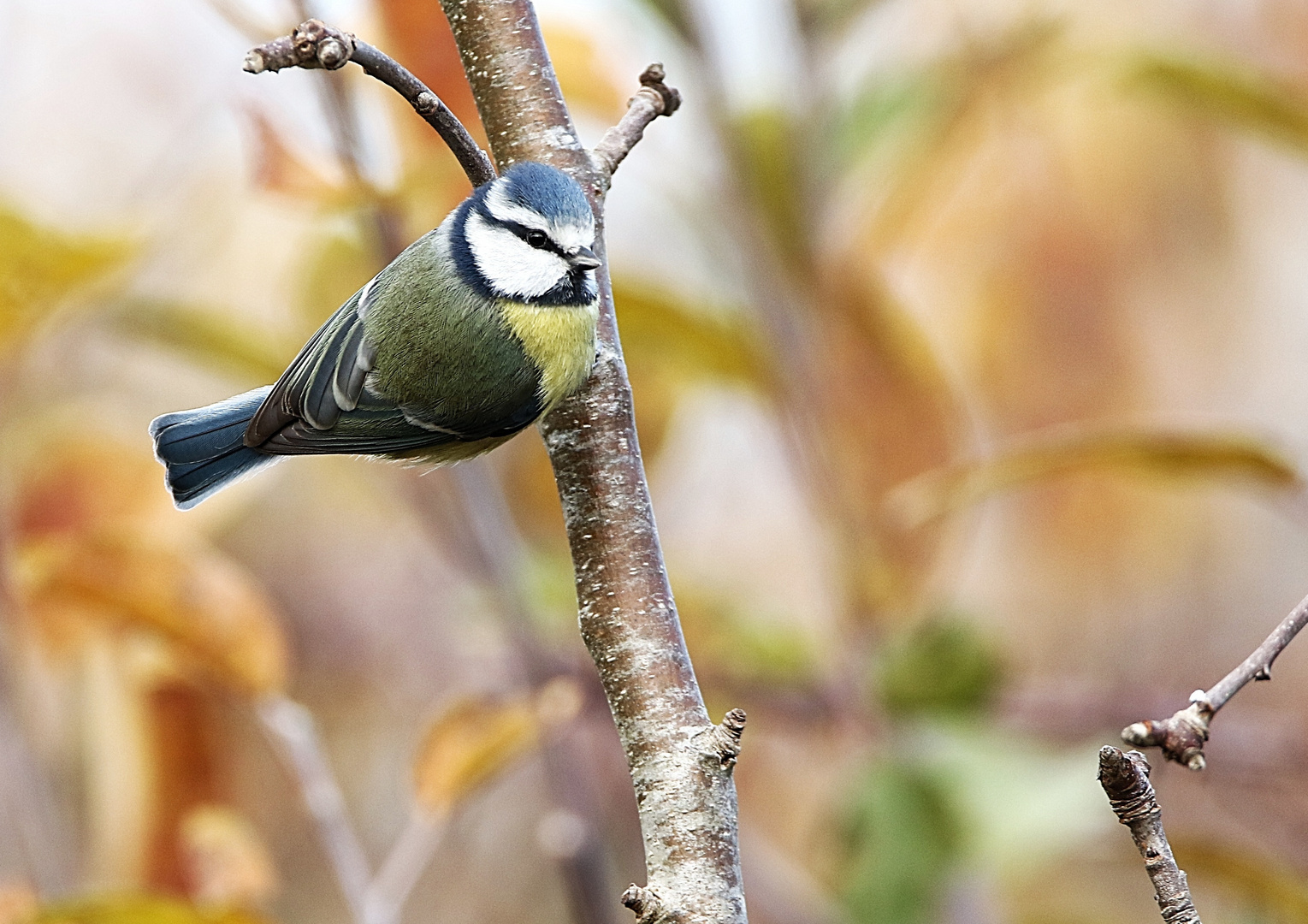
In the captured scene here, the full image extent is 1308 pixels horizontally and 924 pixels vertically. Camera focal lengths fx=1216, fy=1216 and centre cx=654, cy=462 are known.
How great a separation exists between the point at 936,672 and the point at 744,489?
1.02m

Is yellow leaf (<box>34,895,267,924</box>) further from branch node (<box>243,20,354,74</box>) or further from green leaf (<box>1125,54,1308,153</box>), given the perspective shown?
green leaf (<box>1125,54,1308,153</box>)

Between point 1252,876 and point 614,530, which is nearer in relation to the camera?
A: point 614,530

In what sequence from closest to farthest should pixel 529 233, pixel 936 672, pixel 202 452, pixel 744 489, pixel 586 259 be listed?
pixel 586 259 < pixel 529 233 < pixel 202 452 < pixel 936 672 < pixel 744 489

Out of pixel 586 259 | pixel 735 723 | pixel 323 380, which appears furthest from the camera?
pixel 323 380

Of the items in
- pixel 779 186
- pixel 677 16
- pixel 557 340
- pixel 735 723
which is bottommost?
pixel 735 723

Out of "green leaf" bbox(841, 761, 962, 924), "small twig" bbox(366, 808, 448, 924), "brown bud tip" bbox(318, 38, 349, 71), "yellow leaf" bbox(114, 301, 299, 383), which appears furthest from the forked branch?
"green leaf" bbox(841, 761, 962, 924)

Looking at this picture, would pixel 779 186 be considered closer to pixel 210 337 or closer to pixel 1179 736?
pixel 210 337

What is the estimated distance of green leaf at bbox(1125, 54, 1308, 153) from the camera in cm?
130

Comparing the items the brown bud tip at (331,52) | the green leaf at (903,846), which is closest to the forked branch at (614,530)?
the brown bud tip at (331,52)

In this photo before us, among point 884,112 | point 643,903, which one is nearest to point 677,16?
point 884,112

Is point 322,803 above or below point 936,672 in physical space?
below

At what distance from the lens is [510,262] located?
3.80ft

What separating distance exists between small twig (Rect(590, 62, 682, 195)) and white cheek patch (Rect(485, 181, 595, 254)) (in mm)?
36

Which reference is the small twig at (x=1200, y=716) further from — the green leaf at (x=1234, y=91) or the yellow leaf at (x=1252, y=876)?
the green leaf at (x=1234, y=91)
